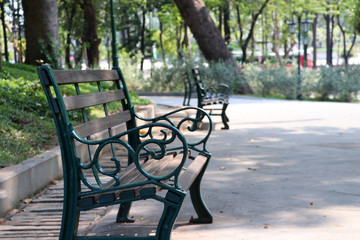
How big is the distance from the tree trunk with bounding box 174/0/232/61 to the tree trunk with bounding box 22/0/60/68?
714 centimetres

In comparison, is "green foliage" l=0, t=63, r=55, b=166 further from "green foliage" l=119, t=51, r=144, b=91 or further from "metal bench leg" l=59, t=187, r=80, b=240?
"green foliage" l=119, t=51, r=144, b=91

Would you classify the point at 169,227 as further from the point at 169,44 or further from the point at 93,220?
the point at 169,44

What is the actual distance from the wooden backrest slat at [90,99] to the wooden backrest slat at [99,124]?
0.12 metres

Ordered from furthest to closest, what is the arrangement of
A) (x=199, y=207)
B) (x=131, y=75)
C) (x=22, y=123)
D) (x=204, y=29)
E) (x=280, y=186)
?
(x=131, y=75) → (x=204, y=29) → (x=22, y=123) → (x=280, y=186) → (x=199, y=207)

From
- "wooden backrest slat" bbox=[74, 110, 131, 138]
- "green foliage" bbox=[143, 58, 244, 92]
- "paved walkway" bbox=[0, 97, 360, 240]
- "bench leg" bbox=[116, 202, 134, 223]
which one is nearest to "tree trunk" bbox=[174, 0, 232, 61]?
"green foliage" bbox=[143, 58, 244, 92]

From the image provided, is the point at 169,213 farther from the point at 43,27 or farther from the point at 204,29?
the point at 204,29

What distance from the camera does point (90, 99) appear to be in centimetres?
390

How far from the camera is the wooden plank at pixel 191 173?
3.44 meters

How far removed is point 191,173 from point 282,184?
232cm

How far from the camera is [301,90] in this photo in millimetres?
21391

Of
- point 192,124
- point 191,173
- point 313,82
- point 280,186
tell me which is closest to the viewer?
point 191,173

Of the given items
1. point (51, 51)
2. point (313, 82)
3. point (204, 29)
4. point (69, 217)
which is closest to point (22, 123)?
point (69, 217)

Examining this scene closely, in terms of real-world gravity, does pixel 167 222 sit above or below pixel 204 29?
below

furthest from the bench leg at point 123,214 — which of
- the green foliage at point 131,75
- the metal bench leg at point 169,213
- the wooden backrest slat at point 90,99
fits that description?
the green foliage at point 131,75
